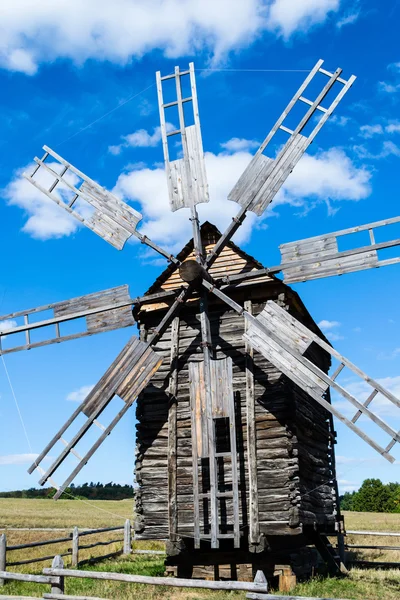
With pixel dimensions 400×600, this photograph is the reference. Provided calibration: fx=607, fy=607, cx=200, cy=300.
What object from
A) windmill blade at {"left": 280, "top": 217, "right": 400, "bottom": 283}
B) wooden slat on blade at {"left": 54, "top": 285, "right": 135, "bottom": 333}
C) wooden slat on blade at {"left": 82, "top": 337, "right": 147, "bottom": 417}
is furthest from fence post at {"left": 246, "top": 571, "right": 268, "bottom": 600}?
wooden slat on blade at {"left": 54, "top": 285, "right": 135, "bottom": 333}

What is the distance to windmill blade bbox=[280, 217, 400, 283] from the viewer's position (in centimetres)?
1138

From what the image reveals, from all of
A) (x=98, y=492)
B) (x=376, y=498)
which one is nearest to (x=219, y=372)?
(x=376, y=498)

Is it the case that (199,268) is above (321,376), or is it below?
above

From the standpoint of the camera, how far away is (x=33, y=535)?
24172 millimetres

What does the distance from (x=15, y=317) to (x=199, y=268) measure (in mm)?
4681

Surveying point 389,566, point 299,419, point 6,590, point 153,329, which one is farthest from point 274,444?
point 389,566

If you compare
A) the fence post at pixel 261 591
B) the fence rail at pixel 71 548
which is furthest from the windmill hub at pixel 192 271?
the fence rail at pixel 71 548

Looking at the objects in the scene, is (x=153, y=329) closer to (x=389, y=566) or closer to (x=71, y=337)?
(x=71, y=337)

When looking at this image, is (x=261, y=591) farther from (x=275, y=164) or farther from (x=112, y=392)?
(x=275, y=164)

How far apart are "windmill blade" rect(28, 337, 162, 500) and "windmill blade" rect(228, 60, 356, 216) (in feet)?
12.3

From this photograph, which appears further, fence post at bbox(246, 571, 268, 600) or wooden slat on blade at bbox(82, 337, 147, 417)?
wooden slat on blade at bbox(82, 337, 147, 417)

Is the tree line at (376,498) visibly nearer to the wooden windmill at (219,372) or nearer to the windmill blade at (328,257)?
the wooden windmill at (219,372)

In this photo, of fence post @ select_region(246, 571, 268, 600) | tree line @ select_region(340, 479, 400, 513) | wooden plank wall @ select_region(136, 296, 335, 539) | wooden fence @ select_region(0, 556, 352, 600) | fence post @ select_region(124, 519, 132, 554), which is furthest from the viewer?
tree line @ select_region(340, 479, 400, 513)

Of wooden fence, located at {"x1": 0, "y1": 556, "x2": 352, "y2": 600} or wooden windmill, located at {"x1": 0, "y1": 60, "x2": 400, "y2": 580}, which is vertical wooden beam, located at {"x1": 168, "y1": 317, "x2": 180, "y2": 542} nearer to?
wooden windmill, located at {"x1": 0, "y1": 60, "x2": 400, "y2": 580}
